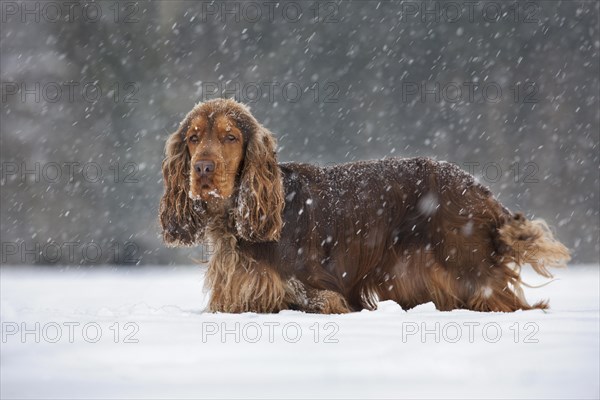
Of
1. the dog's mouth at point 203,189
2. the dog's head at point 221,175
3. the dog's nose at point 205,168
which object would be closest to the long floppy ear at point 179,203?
the dog's head at point 221,175

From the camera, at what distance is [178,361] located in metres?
2.90

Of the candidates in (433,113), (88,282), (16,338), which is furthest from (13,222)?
(16,338)

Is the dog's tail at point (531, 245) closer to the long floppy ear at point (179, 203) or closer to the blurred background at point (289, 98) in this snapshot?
the long floppy ear at point (179, 203)

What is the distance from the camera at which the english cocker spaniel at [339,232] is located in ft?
15.2

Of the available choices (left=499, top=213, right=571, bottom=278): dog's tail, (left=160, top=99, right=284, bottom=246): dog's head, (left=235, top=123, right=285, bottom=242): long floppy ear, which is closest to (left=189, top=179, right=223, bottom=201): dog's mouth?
(left=160, top=99, right=284, bottom=246): dog's head

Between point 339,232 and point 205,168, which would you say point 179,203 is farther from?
point 339,232

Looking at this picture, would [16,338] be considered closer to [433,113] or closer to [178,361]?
[178,361]

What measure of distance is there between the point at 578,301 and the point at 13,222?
9.82 m

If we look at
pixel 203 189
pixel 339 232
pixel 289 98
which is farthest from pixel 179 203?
pixel 289 98

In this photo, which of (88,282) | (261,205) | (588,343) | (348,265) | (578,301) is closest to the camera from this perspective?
(588,343)

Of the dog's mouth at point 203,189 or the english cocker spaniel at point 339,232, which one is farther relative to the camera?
the english cocker spaniel at point 339,232

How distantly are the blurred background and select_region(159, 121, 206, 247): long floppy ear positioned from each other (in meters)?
6.79

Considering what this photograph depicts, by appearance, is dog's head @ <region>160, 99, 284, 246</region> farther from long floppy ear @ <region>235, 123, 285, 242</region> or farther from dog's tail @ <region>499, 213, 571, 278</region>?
Result: dog's tail @ <region>499, 213, 571, 278</region>

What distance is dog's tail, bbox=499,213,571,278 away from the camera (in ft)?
15.7
